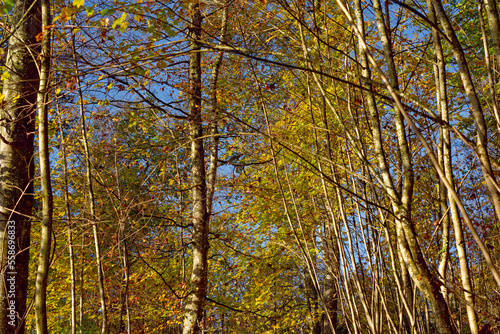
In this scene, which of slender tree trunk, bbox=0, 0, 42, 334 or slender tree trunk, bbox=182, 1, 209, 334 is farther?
slender tree trunk, bbox=182, 1, 209, 334

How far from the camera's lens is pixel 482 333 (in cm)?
134

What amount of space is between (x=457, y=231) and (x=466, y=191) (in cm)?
683

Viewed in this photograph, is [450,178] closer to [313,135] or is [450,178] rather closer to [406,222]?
[406,222]

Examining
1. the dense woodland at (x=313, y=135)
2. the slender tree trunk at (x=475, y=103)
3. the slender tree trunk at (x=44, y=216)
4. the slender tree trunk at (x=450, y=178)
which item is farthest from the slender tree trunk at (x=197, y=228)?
the slender tree trunk at (x=475, y=103)

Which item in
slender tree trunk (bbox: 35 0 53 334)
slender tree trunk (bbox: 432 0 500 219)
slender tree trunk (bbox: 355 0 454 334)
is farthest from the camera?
slender tree trunk (bbox: 35 0 53 334)

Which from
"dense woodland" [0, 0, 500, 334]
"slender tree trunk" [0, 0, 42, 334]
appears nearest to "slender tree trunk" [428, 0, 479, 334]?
"dense woodland" [0, 0, 500, 334]

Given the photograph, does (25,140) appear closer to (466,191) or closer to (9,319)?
(9,319)

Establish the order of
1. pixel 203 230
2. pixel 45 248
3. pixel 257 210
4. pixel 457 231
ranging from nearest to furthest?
pixel 457 231 → pixel 45 248 → pixel 203 230 → pixel 257 210

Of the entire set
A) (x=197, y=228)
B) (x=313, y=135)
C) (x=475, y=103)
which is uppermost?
(x=313, y=135)

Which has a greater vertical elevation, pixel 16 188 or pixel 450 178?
pixel 16 188

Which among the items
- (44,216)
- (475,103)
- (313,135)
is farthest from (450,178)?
(313,135)

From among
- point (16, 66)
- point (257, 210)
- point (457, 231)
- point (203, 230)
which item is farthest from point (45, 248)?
point (257, 210)

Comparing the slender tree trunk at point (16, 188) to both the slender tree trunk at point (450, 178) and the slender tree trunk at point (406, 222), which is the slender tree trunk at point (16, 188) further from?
the slender tree trunk at point (450, 178)

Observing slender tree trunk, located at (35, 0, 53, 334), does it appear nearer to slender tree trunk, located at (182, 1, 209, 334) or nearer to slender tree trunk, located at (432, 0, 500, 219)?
slender tree trunk, located at (432, 0, 500, 219)
